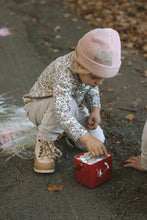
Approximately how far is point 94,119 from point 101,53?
70cm

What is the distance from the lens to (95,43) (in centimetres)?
209

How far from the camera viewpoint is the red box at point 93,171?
2.17 metres

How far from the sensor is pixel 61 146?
2.79 meters

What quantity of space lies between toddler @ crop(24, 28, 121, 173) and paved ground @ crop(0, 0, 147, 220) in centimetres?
19

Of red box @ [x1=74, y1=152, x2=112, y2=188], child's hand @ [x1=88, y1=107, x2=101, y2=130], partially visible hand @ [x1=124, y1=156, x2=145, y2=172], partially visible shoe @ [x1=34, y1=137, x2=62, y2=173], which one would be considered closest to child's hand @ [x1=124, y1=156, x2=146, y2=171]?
partially visible hand @ [x1=124, y1=156, x2=145, y2=172]

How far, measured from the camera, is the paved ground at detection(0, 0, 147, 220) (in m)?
2.12

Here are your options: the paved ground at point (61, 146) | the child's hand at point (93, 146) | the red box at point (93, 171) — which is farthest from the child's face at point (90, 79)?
the paved ground at point (61, 146)

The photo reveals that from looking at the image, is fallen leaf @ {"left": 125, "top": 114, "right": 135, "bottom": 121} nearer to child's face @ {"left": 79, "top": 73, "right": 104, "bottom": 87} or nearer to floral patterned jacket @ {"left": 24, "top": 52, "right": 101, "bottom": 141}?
floral patterned jacket @ {"left": 24, "top": 52, "right": 101, "bottom": 141}

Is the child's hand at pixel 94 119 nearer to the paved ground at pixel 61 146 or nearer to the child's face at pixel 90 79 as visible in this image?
the paved ground at pixel 61 146

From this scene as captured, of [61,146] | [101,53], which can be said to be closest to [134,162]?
[61,146]

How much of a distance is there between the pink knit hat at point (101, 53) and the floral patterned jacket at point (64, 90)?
199 millimetres

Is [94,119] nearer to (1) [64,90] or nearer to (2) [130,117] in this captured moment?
(1) [64,90]

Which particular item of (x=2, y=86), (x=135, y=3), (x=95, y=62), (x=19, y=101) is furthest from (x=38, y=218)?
(x=135, y=3)

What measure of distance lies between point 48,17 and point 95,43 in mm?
4751
